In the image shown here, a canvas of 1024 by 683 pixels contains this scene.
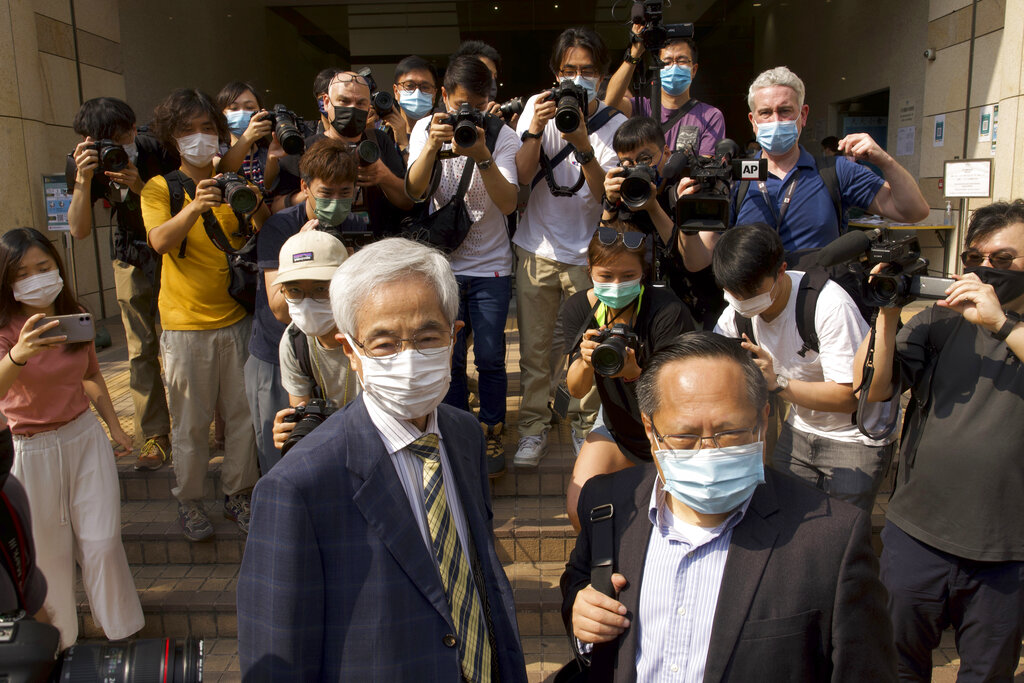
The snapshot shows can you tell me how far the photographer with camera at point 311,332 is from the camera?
2.73 metres

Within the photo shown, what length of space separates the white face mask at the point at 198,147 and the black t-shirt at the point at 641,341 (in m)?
2.16

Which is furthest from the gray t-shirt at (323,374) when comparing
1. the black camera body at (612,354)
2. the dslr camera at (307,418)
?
the black camera body at (612,354)

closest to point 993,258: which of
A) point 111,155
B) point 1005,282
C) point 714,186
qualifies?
point 1005,282

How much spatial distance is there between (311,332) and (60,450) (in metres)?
1.48

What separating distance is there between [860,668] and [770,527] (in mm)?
323

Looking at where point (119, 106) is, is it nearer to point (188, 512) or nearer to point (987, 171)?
point (188, 512)

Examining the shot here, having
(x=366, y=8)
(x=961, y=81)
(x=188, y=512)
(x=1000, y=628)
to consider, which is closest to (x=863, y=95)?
(x=961, y=81)

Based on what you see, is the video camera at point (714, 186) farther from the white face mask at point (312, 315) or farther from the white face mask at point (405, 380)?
the white face mask at point (405, 380)

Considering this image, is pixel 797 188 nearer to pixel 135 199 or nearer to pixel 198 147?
pixel 198 147

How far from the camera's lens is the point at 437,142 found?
12.5ft

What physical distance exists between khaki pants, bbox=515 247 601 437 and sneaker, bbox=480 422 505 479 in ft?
0.48

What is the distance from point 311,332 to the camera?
9.00 feet

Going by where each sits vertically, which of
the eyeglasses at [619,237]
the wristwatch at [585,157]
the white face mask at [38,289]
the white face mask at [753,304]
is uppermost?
the wristwatch at [585,157]

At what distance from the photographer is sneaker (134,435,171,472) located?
451 centimetres
